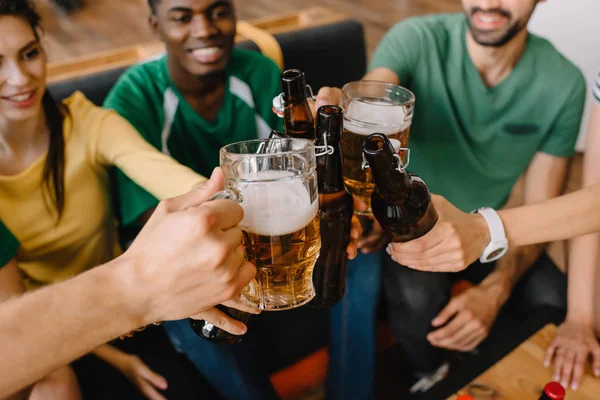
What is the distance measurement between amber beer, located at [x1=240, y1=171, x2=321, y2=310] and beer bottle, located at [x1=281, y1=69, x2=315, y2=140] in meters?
0.16

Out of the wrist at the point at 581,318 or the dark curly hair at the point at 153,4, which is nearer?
the wrist at the point at 581,318

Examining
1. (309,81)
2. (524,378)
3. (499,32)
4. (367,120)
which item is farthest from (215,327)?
(309,81)

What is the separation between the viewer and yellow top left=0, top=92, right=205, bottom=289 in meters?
1.07

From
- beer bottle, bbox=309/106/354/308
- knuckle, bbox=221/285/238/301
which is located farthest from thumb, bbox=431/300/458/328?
knuckle, bbox=221/285/238/301

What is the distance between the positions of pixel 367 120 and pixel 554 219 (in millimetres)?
487

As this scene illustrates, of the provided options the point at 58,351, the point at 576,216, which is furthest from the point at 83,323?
the point at 576,216

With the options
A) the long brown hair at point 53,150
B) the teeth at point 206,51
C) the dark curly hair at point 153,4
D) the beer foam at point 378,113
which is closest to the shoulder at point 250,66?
the teeth at point 206,51

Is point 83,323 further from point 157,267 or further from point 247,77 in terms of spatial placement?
point 247,77

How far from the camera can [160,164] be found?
1063 mm

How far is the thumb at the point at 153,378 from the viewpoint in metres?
1.17

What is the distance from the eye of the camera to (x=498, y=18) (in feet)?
4.10

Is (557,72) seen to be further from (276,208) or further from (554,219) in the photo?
(276,208)

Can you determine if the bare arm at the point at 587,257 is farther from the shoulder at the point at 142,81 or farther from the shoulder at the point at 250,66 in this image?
the shoulder at the point at 142,81

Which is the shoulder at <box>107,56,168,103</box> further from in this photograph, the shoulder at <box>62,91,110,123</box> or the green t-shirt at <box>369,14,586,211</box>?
the green t-shirt at <box>369,14,586,211</box>
